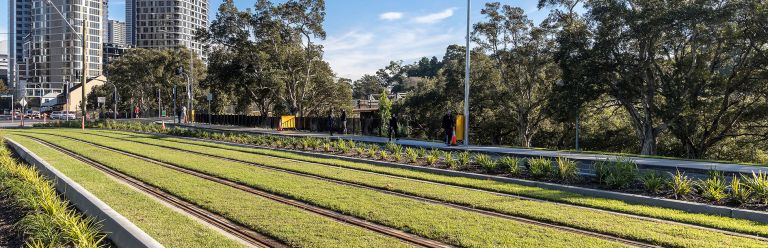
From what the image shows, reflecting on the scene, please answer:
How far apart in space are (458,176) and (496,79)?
103 ft

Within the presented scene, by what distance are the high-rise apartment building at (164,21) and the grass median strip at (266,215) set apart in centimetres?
14601

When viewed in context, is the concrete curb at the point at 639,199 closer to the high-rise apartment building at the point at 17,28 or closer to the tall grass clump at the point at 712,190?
the tall grass clump at the point at 712,190

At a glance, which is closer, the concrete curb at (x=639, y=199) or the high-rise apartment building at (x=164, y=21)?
the concrete curb at (x=639, y=199)

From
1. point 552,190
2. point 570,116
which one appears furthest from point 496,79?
point 552,190

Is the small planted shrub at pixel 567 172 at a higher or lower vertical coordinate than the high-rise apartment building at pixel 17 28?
lower

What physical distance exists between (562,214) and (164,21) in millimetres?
159855

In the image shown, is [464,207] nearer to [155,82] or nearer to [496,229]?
[496,229]

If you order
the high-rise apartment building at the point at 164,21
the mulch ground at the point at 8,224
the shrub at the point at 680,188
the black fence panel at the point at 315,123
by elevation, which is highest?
the high-rise apartment building at the point at 164,21

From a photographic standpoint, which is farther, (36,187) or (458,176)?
(458,176)

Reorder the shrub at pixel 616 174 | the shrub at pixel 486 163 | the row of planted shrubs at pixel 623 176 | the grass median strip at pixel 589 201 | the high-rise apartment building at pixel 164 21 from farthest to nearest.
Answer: the high-rise apartment building at pixel 164 21, the shrub at pixel 486 163, the shrub at pixel 616 174, the row of planted shrubs at pixel 623 176, the grass median strip at pixel 589 201

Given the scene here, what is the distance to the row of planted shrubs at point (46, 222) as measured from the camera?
633 cm

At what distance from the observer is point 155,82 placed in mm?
78250

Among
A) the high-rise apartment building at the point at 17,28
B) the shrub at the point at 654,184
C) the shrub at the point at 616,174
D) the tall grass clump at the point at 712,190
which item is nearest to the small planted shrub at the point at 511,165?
the shrub at the point at 616,174

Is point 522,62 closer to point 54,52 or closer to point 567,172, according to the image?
point 567,172
